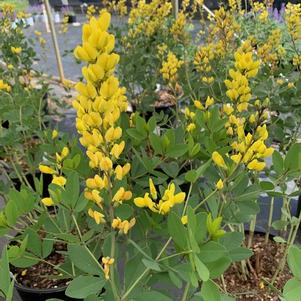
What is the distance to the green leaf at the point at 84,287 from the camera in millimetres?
568

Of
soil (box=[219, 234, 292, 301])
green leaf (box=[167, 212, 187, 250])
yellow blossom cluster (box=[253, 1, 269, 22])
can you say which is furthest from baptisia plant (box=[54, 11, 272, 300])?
yellow blossom cluster (box=[253, 1, 269, 22])

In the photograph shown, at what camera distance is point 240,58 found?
75 cm

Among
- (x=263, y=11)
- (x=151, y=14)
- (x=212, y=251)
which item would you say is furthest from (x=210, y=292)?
(x=151, y=14)

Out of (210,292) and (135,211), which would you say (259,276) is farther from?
(210,292)

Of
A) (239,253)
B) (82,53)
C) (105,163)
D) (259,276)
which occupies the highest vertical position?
(82,53)

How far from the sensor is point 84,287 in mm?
577

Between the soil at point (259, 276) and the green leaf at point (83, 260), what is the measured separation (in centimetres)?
56

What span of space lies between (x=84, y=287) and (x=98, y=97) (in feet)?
0.88

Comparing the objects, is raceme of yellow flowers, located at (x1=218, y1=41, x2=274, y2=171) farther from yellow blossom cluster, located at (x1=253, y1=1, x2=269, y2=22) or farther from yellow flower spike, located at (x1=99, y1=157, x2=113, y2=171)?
yellow blossom cluster, located at (x1=253, y1=1, x2=269, y2=22)

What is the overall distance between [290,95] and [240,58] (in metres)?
0.47

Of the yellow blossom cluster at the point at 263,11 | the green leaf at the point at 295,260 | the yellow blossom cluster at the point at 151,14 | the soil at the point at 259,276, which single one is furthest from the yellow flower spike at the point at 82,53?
the yellow blossom cluster at the point at 151,14

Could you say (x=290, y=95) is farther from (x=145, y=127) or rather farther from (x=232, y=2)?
(x=232, y=2)

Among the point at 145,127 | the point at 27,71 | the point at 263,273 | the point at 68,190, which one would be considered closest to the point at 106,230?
the point at 68,190

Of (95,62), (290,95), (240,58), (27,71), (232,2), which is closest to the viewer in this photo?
(95,62)
